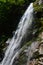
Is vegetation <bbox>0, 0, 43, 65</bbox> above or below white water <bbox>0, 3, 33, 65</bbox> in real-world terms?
above

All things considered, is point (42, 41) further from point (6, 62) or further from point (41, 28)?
point (6, 62)

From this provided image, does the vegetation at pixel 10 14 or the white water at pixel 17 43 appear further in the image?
the vegetation at pixel 10 14

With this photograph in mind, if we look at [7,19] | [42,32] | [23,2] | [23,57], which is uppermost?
[23,2]

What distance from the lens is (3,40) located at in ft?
40.4

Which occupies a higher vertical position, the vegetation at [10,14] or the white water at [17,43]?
the vegetation at [10,14]

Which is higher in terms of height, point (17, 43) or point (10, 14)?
point (10, 14)

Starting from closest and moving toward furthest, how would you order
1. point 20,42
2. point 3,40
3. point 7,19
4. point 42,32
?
point 42,32, point 20,42, point 3,40, point 7,19

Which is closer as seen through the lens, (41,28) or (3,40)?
(41,28)

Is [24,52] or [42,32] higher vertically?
[42,32]

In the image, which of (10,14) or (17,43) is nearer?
(17,43)

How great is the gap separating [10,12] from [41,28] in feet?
16.0

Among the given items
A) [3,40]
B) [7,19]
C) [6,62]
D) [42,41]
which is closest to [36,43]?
[42,41]

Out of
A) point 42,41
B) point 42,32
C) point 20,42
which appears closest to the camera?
point 42,41

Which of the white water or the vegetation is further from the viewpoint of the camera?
the vegetation
